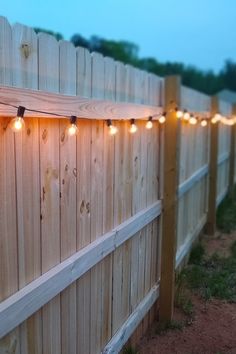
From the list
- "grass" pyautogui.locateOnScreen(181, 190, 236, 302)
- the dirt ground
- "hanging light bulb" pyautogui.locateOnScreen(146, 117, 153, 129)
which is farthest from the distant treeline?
"hanging light bulb" pyautogui.locateOnScreen(146, 117, 153, 129)

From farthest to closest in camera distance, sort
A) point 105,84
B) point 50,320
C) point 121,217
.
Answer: point 121,217 < point 105,84 < point 50,320

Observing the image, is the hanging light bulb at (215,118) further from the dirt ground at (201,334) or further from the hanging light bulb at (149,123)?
the hanging light bulb at (149,123)

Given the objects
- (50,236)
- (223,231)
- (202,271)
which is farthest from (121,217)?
(223,231)

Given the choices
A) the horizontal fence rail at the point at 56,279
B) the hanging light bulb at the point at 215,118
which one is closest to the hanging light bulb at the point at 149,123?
the horizontal fence rail at the point at 56,279

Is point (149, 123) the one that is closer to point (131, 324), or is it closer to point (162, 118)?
point (162, 118)

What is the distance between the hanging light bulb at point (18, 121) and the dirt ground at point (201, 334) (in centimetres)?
239

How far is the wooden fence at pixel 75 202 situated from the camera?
1.86 m

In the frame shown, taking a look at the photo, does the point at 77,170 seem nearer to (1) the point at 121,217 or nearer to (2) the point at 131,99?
(1) the point at 121,217

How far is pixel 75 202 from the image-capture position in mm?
2426

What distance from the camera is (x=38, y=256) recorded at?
2.07 meters

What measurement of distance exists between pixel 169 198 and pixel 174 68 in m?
44.4

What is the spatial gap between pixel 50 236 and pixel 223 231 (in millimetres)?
5743

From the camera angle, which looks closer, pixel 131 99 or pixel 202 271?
pixel 131 99

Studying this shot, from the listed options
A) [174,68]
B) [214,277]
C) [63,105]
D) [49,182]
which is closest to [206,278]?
[214,277]
